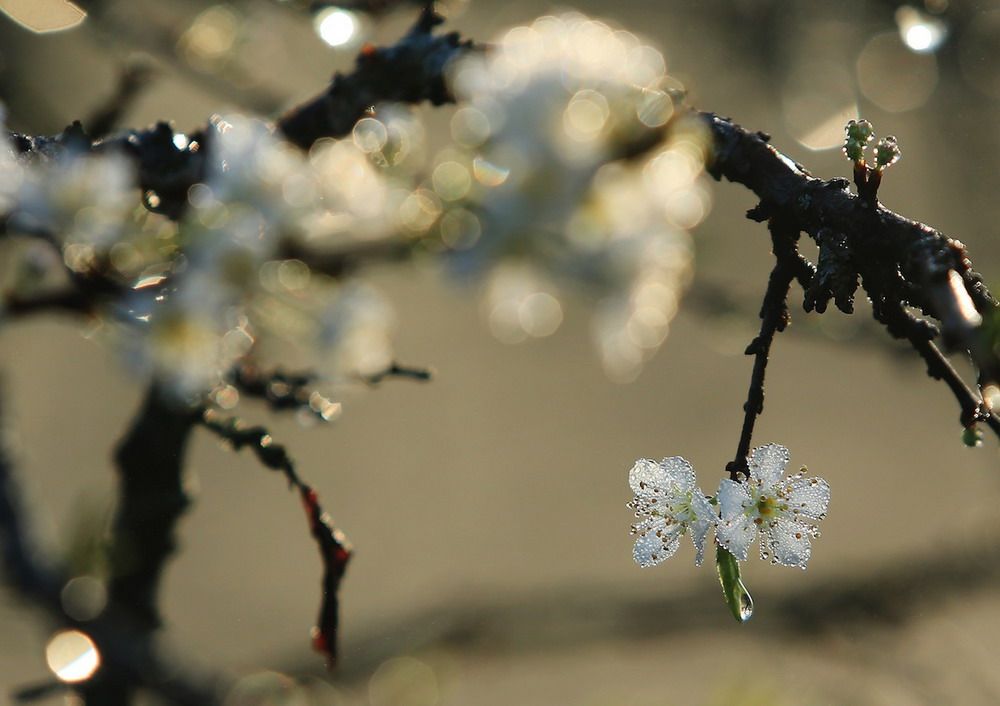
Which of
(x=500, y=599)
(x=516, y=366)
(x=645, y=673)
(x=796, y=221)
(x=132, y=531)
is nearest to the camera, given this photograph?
(x=796, y=221)

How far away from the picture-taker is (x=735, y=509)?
0.37 m

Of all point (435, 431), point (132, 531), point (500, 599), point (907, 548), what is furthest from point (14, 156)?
point (907, 548)

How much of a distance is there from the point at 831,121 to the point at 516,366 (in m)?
0.91

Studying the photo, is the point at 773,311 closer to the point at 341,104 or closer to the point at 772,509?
the point at 772,509

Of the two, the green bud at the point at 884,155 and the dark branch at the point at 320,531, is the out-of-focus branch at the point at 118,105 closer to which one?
the dark branch at the point at 320,531

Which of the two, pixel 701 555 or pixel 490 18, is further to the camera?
pixel 490 18

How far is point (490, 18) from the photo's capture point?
6.84ft

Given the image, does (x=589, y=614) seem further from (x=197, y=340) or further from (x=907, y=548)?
(x=197, y=340)

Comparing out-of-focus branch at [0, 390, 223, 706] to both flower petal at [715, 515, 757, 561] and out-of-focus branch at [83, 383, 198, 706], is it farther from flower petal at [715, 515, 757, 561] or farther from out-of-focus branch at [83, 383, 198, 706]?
flower petal at [715, 515, 757, 561]

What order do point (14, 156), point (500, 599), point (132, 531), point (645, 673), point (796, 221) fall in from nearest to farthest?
1. point (796, 221)
2. point (14, 156)
3. point (132, 531)
4. point (500, 599)
5. point (645, 673)

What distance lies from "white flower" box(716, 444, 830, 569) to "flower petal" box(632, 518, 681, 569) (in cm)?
4

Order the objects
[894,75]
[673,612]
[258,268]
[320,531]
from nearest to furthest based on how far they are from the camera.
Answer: [320,531], [258,268], [673,612], [894,75]

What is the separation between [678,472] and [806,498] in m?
0.06

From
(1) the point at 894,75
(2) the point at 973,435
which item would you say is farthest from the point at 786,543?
(1) the point at 894,75
